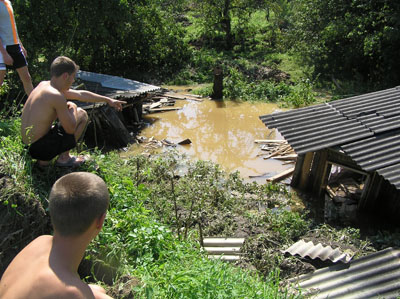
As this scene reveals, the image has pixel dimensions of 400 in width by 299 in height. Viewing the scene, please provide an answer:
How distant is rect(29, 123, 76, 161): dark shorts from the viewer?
514 centimetres

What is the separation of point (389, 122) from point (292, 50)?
41.8 ft

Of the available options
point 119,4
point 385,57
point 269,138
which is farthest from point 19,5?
point 385,57

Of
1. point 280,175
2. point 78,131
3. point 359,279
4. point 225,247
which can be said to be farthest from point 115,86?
point 359,279

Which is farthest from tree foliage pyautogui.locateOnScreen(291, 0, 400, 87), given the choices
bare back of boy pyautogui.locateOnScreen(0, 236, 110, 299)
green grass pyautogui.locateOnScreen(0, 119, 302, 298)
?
bare back of boy pyautogui.locateOnScreen(0, 236, 110, 299)

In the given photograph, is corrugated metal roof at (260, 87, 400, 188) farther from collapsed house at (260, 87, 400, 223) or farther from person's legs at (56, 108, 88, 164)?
person's legs at (56, 108, 88, 164)

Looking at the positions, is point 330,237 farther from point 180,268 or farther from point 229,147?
point 229,147

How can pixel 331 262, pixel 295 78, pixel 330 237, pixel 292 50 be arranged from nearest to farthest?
pixel 331 262 → pixel 330 237 → pixel 295 78 → pixel 292 50

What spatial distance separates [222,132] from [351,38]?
26.5 feet

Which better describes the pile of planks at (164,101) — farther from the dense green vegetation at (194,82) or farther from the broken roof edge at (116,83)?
the broken roof edge at (116,83)

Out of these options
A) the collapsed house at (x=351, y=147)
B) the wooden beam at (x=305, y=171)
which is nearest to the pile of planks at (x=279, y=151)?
the wooden beam at (x=305, y=171)

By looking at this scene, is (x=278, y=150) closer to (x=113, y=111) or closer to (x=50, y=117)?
(x=113, y=111)

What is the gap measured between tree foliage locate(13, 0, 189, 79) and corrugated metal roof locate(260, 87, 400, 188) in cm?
725

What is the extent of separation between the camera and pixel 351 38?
1706 cm

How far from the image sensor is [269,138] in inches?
516
